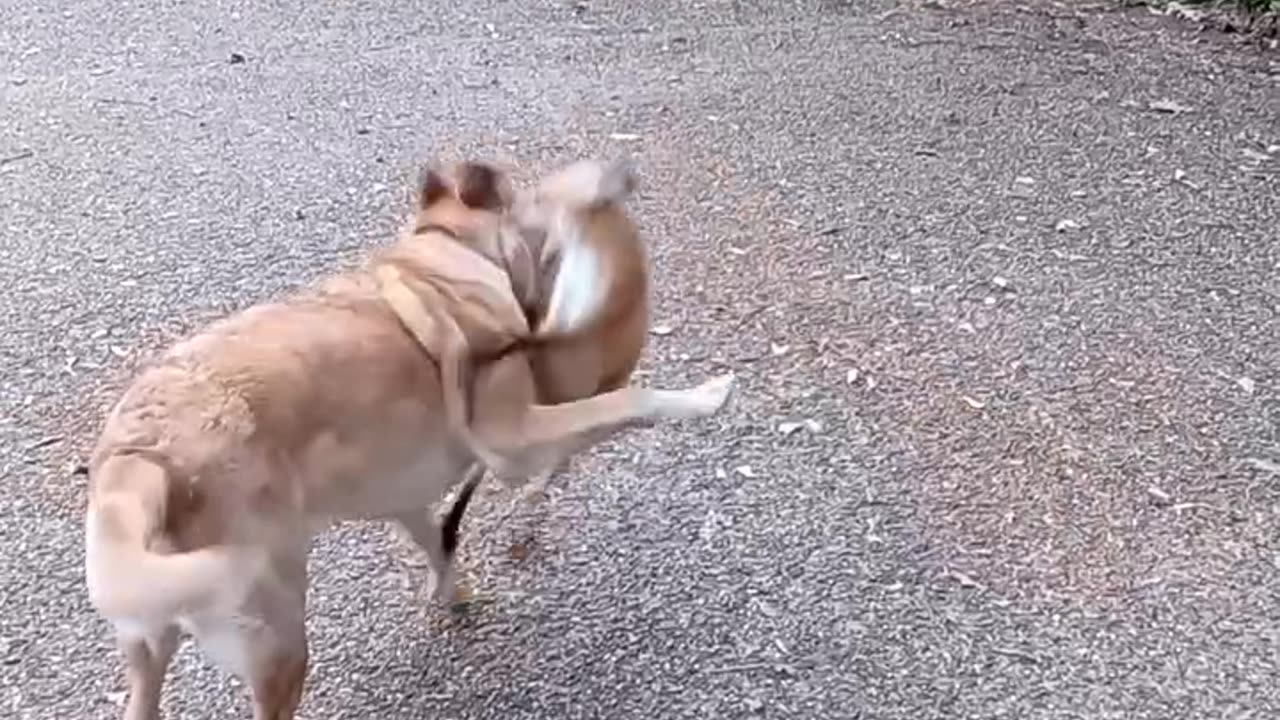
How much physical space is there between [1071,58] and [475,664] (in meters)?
3.51

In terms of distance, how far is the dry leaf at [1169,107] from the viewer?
17.1 feet

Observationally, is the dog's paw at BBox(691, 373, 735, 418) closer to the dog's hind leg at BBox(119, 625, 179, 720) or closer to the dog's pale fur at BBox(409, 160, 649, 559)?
the dog's pale fur at BBox(409, 160, 649, 559)

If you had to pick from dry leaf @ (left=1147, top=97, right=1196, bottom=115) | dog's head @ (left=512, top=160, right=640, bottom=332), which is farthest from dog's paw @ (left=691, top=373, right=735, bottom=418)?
dry leaf @ (left=1147, top=97, right=1196, bottom=115)

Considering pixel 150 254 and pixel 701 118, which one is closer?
pixel 150 254

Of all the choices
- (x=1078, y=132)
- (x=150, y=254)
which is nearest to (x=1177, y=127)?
(x=1078, y=132)

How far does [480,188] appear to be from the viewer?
290 cm

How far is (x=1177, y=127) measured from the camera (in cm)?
508

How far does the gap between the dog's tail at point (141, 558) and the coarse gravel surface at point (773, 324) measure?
644 millimetres

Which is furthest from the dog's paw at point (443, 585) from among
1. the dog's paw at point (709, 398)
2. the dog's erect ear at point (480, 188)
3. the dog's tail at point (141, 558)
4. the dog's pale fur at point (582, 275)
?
the dog's tail at point (141, 558)

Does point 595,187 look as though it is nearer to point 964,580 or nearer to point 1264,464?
point 964,580

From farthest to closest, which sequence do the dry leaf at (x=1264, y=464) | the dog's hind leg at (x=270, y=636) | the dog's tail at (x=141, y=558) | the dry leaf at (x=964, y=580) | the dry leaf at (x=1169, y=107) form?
the dry leaf at (x=1169, y=107) < the dry leaf at (x=1264, y=464) < the dry leaf at (x=964, y=580) < the dog's hind leg at (x=270, y=636) < the dog's tail at (x=141, y=558)

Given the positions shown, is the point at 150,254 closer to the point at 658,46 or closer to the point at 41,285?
the point at 41,285

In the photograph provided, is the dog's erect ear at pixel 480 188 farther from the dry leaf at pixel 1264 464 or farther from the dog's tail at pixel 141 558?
the dry leaf at pixel 1264 464

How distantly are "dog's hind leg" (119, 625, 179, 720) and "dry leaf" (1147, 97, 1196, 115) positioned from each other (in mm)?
3676
